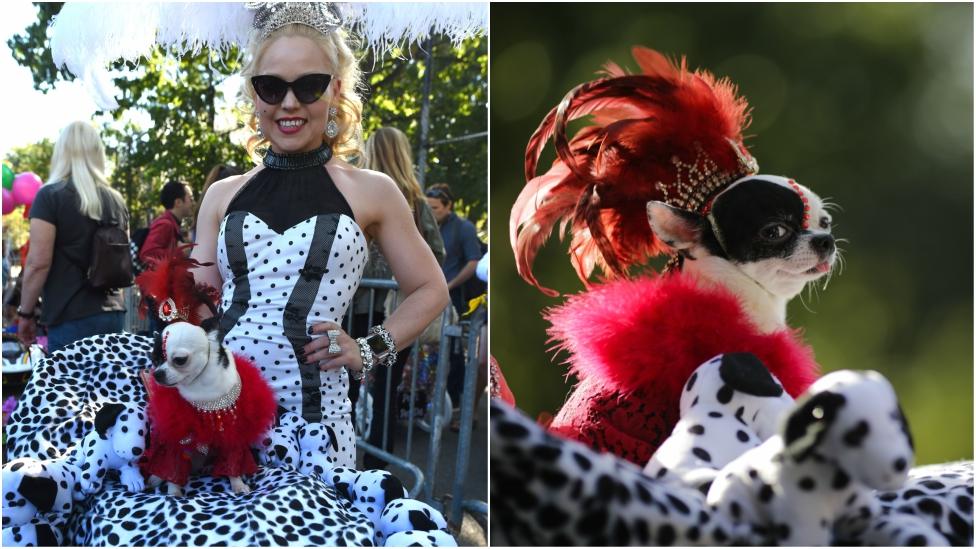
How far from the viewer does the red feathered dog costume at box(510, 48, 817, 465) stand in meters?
1.44

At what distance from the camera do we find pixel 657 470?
1117 millimetres

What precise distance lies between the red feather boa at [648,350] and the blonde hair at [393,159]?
93.5 inches

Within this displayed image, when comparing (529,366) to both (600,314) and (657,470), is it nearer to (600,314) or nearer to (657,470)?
(600,314)

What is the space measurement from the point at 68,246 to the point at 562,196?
7.60 feet

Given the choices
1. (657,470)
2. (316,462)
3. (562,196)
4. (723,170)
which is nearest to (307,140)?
(562,196)

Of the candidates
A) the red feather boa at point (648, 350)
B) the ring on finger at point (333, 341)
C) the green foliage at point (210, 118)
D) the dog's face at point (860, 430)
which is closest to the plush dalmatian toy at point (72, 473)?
the ring on finger at point (333, 341)

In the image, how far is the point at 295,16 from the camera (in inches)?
68.5

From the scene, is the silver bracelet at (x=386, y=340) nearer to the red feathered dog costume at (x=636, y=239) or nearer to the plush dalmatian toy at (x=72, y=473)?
the red feathered dog costume at (x=636, y=239)

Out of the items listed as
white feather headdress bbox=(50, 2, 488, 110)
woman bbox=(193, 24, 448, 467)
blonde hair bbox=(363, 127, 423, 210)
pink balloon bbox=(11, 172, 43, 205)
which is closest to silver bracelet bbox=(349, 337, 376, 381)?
woman bbox=(193, 24, 448, 467)

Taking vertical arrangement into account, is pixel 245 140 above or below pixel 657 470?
above

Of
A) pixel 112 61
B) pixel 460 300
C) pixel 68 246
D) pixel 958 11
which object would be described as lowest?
pixel 460 300

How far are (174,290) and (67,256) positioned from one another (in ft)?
6.72

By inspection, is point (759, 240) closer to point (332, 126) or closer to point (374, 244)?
point (332, 126)

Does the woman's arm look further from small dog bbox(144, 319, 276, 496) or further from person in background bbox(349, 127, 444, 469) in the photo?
small dog bbox(144, 319, 276, 496)
